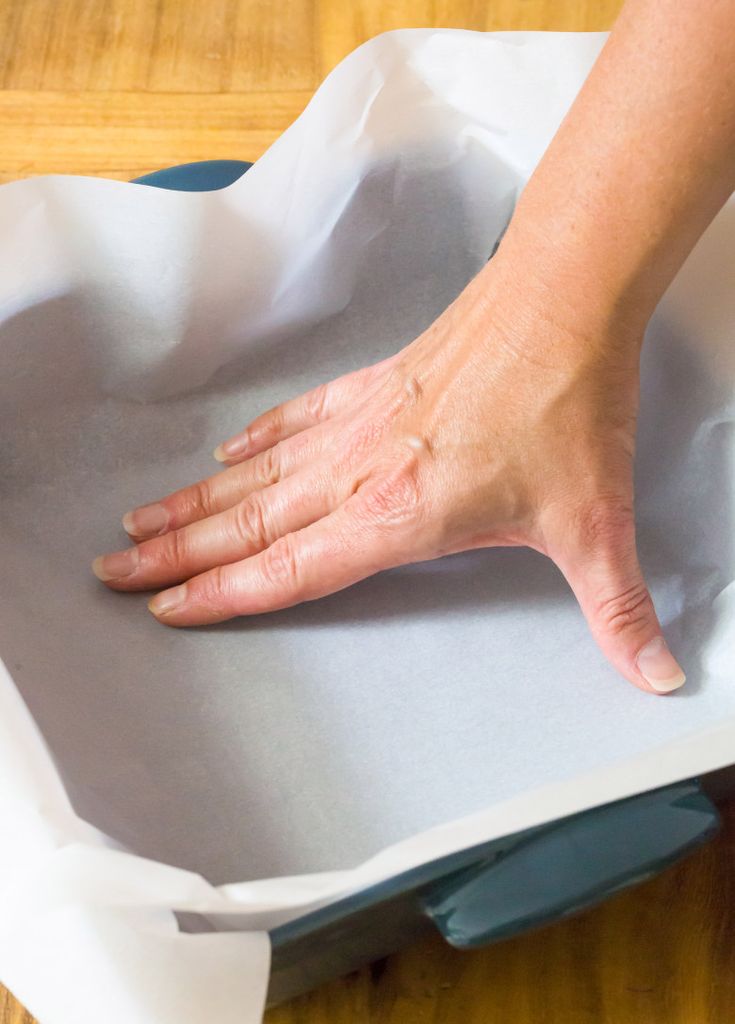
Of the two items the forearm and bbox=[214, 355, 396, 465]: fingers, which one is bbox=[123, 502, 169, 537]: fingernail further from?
the forearm

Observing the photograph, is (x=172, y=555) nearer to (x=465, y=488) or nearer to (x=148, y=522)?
(x=148, y=522)

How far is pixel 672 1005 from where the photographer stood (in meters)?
0.47

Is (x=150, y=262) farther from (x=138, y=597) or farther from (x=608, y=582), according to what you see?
(x=608, y=582)

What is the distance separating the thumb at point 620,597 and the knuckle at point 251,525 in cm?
14

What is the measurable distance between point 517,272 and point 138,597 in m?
0.24

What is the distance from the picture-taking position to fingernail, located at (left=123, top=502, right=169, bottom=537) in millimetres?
569

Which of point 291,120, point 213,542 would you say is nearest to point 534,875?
point 213,542

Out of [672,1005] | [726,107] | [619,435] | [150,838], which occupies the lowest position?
[672,1005]

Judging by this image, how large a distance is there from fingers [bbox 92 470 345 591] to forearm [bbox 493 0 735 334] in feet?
0.51

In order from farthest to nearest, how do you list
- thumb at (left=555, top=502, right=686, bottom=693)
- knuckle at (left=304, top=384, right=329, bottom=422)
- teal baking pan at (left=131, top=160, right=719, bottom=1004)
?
knuckle at (left=304, top=384, right=329, bottom=422) < thumb at (left=555, top=502, right=686, bottom=693) < teal baking pan at (left=131, top=160, right=719, bottom=1004)

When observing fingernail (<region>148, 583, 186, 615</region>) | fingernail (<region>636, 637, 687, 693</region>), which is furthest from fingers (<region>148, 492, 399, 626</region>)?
fingernail (<region>636, 637, 687, 693</region>)

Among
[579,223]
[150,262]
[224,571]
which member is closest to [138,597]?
[224,571]

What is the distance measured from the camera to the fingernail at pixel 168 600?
21.0 inches

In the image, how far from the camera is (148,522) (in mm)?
569
